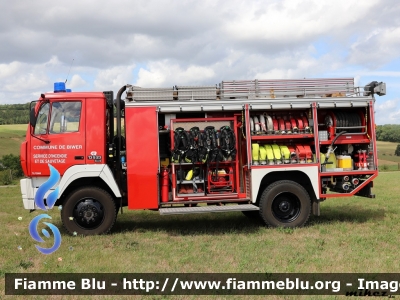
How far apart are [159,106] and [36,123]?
245 centimetres

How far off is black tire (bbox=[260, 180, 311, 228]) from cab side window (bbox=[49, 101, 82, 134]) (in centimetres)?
411

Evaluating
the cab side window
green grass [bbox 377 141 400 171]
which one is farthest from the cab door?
green grass [bbox 377 141 400 171]

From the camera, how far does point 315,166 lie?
30.6ft

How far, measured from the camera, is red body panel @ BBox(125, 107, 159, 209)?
8820mm

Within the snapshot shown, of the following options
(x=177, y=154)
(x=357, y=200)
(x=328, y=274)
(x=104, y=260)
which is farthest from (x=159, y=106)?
(x=357, y=200)

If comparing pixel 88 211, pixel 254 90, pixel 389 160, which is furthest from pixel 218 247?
Answer: pixel 389 160

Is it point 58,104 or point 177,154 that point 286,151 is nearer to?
point 177,154

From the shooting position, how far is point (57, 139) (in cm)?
870

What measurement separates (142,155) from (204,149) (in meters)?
1.25

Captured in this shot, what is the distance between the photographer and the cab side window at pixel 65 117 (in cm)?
875

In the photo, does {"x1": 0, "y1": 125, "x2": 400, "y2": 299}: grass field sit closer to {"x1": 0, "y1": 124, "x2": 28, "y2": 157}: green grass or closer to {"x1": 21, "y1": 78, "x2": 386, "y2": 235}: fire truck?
{"x1": 21, "y1": 78, "x2": 386, "y2": 235}: fire truck

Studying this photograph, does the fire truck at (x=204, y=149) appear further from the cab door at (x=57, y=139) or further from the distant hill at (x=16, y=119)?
the distant hill at (x=16, y=119)

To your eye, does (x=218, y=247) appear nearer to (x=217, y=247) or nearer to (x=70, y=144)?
(x=217, y=247)

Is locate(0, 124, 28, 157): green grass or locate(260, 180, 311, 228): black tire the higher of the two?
locate(0, 124, 28, 157): green grass
